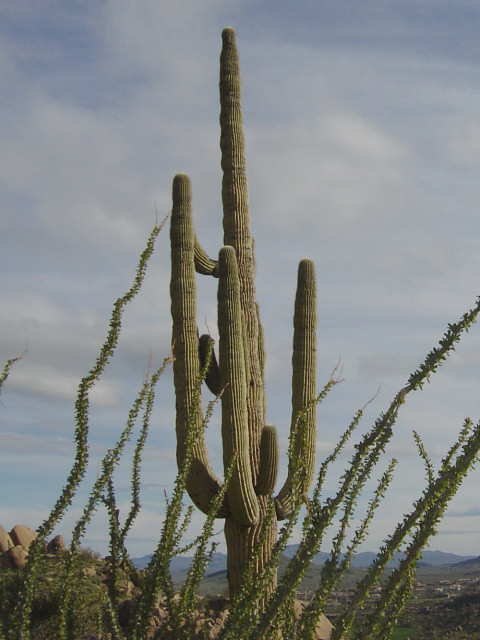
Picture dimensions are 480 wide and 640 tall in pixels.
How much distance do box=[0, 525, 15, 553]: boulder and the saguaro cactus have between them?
35.7 feet

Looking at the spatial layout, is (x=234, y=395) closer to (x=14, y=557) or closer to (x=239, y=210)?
(x=239, y=210)

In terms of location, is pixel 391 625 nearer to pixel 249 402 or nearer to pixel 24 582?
pixel 24 582

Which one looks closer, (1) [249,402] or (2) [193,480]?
(2) [193,480]

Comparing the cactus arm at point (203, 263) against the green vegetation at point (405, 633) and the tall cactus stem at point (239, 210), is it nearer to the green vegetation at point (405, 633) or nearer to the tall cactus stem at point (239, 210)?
the tall cactus stem at point (239, 210)

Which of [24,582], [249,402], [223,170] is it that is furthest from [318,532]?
[223,170]

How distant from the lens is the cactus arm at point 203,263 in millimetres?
11305

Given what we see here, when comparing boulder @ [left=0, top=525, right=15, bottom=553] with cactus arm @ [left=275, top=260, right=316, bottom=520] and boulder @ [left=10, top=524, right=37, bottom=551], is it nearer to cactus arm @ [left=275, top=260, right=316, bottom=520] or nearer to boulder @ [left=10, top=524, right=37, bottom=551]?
boulder @ [left=10, top=524, right=37, bottom=551]

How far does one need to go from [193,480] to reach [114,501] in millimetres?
4440

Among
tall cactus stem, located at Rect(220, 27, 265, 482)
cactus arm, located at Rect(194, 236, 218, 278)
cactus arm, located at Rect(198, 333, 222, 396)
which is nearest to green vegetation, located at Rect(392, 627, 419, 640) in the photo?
tall cactus stem, located at Rect(220, 27, 265, 482)

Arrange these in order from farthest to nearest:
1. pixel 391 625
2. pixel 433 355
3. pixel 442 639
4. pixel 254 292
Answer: pixel 442 639, pixel 254 292, pixel 391 625, pixel 433 355

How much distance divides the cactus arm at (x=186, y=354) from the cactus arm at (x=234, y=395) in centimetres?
33

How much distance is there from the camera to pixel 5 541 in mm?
19984

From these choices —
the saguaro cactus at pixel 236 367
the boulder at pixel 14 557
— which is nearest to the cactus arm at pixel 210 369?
the saguaro cactus at pixel 236 367

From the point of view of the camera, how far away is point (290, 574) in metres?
4.25
